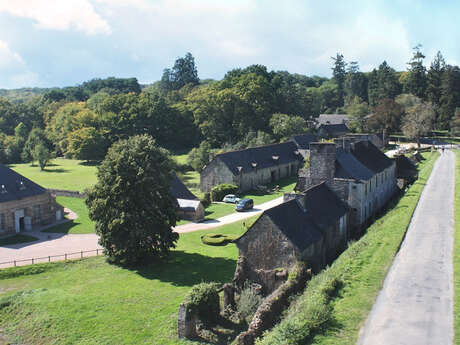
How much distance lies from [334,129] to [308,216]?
77843 mm

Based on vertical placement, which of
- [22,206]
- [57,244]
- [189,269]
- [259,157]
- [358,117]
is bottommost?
[189,269]

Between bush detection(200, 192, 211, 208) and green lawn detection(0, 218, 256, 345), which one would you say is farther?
bush detection(200, 192, 211, 208)

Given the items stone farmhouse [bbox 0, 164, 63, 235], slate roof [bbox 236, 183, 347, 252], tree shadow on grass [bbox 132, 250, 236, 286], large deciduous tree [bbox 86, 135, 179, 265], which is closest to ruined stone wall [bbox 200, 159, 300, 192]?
stone farmhouse [bbox 0, 164, 63, 235]

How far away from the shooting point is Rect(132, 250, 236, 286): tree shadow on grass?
3269 cm

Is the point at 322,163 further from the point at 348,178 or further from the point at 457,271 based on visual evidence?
the point at 457,271

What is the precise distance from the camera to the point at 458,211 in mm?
37281

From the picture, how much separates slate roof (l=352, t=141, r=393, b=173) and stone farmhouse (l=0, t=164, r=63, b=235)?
3657 centimetres

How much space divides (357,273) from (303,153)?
55971 mm

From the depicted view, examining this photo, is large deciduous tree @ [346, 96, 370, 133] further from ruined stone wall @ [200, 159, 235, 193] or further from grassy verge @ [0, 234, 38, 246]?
grassy verge @ [0, 234, 38, 246]

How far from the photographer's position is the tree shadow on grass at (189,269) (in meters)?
32.7

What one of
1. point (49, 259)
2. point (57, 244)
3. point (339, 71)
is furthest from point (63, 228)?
point (339, 71)

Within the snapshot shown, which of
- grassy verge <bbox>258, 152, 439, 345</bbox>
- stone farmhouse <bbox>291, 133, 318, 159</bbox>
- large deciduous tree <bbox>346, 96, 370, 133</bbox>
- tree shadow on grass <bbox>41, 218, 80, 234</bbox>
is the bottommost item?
tree shadow on grass <bbox>41, 218, 80, 234</bbox>

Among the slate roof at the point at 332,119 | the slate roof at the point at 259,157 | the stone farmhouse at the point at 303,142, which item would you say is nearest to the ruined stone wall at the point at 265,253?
the slate roof at the point at 259,157

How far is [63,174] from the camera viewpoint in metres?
89.2
